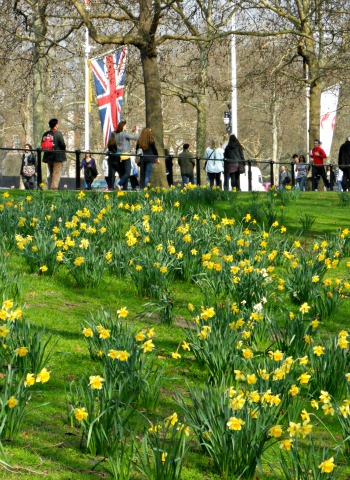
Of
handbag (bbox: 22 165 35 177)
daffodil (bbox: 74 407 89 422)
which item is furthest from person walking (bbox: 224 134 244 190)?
daffodil (bbox: 74 407 89 422)

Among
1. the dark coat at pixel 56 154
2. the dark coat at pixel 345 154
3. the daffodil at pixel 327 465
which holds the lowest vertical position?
the daffodil at pixel 327 465

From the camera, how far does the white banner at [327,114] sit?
1190 inches

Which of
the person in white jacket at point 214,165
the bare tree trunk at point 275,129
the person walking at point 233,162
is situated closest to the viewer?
the person walking at point 233,162

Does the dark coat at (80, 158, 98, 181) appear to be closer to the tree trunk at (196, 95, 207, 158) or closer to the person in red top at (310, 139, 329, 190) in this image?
the person in red top at (310, 139, 329, 190)

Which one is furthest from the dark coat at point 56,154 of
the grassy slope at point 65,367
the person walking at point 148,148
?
the grassy slope at point 65,367

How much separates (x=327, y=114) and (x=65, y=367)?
26.4 m

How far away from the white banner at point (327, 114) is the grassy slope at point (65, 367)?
72.4ft

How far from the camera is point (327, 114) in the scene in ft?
103

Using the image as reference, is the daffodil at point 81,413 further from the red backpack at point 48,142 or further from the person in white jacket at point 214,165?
the person in white jacket at point 214,165

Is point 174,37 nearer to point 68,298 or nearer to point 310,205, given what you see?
point 310,205

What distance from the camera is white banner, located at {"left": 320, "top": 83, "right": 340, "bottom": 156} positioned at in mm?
30219

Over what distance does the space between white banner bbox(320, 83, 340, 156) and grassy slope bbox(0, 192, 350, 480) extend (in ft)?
72.4

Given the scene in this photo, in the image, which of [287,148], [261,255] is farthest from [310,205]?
[287,148]

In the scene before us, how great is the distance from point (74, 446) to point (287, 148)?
8551 centimetres
